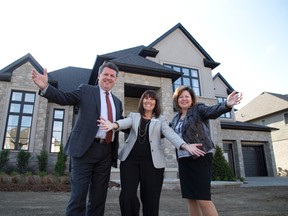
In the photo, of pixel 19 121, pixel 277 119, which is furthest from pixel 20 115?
pixel 277 119

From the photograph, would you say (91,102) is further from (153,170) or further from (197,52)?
(197,52)

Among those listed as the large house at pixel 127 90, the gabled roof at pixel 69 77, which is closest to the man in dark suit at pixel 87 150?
the large house at pixel 127 90

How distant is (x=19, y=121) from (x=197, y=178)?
11.1m

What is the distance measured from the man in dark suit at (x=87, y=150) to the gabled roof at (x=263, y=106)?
78.8ft

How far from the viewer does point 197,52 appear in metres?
14.7

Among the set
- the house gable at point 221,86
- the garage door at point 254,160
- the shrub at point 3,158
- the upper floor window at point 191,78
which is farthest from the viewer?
the house gable at point 221,86

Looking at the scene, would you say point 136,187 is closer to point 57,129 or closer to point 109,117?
point 109,117

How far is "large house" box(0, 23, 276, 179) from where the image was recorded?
35.3 feet

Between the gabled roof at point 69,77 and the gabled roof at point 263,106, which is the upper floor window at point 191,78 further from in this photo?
the gabled roof at point 263,106

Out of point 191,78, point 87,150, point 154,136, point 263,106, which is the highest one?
point 263,106

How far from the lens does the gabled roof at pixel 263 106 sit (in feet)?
74.8

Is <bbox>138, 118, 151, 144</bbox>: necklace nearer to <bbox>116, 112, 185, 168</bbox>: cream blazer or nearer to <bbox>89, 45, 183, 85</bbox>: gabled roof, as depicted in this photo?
<bbox>116, 112, 185, 168</bbox>: cream blazer

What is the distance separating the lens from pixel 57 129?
12.1m

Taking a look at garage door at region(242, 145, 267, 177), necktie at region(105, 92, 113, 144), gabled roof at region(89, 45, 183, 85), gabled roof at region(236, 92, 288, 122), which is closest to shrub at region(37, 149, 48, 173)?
Result: gabled roof at region(89, 45, 183, 85)
